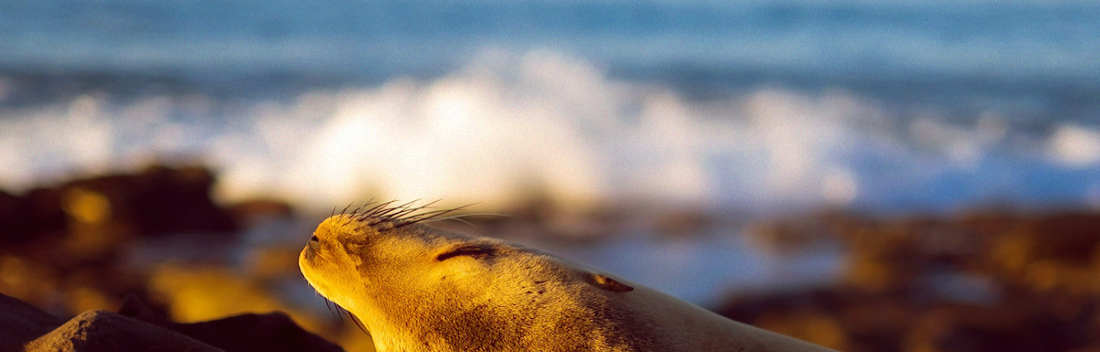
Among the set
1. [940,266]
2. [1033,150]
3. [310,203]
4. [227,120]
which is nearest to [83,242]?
[310,203]

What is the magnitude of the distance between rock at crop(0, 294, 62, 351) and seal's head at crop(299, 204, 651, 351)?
2.18 feet

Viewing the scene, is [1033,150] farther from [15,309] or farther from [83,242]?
[15,309]

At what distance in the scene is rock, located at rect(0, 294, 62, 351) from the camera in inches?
77.5

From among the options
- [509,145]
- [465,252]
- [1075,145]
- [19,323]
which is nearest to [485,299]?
[465,252]

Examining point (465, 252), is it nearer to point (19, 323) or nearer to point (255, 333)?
point (255, 333)

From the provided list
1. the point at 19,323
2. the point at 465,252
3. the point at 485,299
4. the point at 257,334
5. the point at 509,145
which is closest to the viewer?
the point at 485,299

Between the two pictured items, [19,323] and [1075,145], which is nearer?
[19,323]

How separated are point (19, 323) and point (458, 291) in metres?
1.15

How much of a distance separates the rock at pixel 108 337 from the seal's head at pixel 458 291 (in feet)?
1.08

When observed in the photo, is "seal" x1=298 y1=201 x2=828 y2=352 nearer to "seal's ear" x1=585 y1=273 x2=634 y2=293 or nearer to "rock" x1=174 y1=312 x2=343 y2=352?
"seal's ear" x1=585 y1=273 x2=634 y2=293

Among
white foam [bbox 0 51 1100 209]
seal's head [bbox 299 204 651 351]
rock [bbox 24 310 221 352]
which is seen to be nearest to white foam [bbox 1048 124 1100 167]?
white foam [bbox 0 51 1100 209]

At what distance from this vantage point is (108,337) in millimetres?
1906

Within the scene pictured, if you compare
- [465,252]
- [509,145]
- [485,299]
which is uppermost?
[509,145]

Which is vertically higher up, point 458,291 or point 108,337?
point 458,291
